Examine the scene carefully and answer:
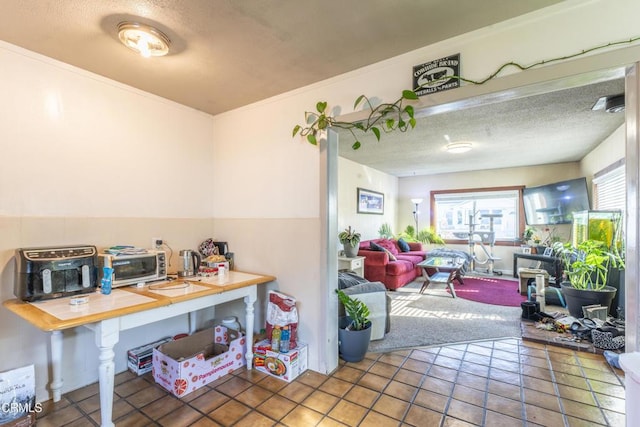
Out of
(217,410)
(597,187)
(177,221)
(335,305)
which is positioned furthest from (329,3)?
(597,187)

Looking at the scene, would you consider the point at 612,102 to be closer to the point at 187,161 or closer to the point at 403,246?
the point at 187,161

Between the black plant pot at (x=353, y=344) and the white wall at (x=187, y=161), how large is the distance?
0.21 meters

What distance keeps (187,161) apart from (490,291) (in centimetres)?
495

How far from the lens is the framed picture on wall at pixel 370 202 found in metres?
6.16

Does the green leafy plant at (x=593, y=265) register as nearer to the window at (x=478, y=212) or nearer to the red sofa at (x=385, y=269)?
the red sofa at (x=385, y=269)

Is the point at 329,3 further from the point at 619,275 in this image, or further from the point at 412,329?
the point at 619,275

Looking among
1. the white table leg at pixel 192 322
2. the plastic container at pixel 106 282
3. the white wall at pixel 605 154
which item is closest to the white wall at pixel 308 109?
the white table leg at pixel 192 322

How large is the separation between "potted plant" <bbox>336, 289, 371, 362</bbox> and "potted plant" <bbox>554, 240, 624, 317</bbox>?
246cm

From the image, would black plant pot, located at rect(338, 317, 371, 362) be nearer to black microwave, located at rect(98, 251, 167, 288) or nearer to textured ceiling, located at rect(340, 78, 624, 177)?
black microwave, located at rect(98, 251, 167, 288)

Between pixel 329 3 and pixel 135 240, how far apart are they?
2.25 meters

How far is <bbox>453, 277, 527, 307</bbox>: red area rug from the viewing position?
450cm

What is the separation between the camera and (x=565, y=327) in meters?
3.11

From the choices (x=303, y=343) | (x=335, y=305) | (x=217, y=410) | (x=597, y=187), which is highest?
(x=597, y=187)

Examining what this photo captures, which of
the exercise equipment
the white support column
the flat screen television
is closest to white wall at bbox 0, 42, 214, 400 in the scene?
the white support column
